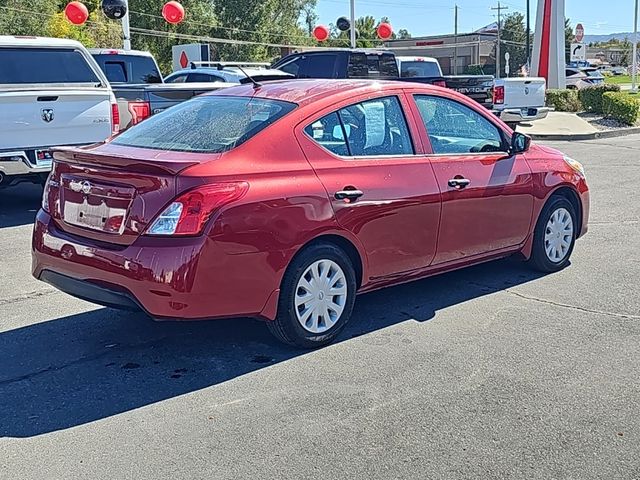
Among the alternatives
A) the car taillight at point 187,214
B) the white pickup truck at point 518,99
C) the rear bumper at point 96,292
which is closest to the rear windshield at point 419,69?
the white pickup truck at point 518,99

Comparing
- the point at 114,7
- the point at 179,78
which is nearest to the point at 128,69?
the point at 179,78

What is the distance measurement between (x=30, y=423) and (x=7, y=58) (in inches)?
247

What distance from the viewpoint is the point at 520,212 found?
245 inches

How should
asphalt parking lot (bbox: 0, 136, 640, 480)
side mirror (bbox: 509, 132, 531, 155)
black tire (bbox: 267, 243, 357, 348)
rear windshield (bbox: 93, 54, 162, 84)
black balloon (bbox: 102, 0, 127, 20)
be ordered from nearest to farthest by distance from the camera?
asphalt parking lot (bbox: 0, 136, 640, 480) < black tire (bbox: 267, 243, 357, 348) < side mirror (bbox: 509, 132, 531, 155) < rear windshield (bbox: 93, 54, 162, 84) < black balloon (bbox: 102, 0, 127, 20)

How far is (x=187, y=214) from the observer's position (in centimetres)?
431

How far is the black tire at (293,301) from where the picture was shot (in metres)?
4.73

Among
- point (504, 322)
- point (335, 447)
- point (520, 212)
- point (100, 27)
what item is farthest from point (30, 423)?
point (100, 27)

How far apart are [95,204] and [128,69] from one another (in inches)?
402

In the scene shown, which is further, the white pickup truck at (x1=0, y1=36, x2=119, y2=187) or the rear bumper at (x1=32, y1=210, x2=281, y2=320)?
the white pickup truck at (x1=0, y1=36, x2=119, y2=187)

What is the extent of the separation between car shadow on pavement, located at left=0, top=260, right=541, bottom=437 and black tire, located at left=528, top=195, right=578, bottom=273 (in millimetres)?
637

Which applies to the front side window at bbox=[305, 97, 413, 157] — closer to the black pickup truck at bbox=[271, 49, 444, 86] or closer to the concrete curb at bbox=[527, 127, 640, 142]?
the black pickup truck at bbox=[271, 49, 444, 86]

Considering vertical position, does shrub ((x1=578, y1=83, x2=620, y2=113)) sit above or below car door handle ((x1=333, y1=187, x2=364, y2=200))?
above

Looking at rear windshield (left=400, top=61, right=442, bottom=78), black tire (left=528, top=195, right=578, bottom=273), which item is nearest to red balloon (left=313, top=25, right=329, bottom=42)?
rear windshield (left=400, top=61, right=442, bottom=78)

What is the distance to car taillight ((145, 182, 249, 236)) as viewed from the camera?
4.31 m
